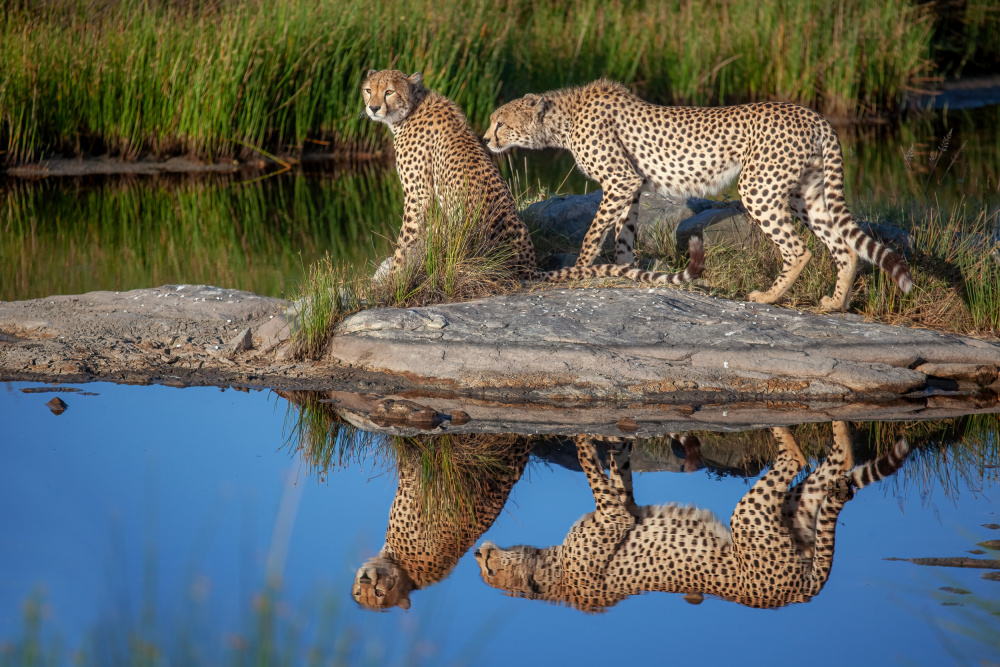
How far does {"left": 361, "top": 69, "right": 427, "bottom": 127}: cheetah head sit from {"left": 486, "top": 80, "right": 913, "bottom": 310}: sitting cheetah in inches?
21.8

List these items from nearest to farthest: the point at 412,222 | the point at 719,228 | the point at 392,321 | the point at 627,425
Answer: the point at 627,425, the point at 392,321, the point at 412,222, the point at 719,228

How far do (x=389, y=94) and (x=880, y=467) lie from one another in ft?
11.3

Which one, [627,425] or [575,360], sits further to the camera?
[575,360]

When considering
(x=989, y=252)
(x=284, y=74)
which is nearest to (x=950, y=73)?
(x=284, y=74)

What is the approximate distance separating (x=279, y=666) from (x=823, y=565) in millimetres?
1796

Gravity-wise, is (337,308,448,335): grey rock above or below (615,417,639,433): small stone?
above

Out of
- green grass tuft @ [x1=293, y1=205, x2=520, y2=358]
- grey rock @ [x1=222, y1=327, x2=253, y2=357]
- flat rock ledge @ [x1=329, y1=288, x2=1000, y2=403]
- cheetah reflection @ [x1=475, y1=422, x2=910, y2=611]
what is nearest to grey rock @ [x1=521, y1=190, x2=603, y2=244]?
green grass tuft @ [x1=293, y1=205, x2=520, y2=358]

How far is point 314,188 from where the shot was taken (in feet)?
36.9

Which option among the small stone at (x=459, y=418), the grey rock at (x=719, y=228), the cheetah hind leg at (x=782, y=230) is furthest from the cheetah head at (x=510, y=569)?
the grey rock at (x=719, y=228)

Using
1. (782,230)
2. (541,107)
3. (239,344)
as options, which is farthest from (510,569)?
(541,107)

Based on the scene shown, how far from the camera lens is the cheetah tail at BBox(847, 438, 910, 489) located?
4.11 meters

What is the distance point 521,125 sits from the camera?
6.45 metres

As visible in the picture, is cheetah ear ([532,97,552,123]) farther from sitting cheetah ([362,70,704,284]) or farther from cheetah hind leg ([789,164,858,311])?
cheetah hind leg ([789,164,858,311])

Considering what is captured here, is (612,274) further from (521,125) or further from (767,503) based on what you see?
(767,503)
